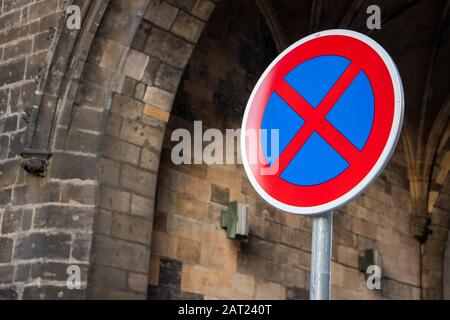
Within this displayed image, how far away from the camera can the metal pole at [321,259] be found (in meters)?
1.99

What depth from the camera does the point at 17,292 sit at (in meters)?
5.14

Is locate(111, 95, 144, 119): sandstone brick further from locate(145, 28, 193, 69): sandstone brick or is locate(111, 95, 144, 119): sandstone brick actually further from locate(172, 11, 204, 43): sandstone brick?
locate(172, 11, 204, 43): sandstone brick

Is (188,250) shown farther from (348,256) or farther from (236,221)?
(348,256)

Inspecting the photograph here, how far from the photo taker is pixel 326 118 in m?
2.17

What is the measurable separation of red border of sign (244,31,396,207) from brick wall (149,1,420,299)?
4062 mm

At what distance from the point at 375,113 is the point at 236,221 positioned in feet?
15.7

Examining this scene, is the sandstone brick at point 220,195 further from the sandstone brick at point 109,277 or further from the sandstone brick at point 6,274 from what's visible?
the sandstone brick at point 6,274

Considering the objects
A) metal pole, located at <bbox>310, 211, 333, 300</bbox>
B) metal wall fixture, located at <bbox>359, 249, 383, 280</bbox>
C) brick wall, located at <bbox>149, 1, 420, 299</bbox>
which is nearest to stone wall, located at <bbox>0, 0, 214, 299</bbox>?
brick wall, located at <bbox>149, 1, 420, 299</bbox>

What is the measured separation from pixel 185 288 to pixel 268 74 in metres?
4.33

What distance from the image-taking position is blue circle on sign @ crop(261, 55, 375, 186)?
2104 millimetres

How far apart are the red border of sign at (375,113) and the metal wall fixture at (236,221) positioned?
452 centimetres
